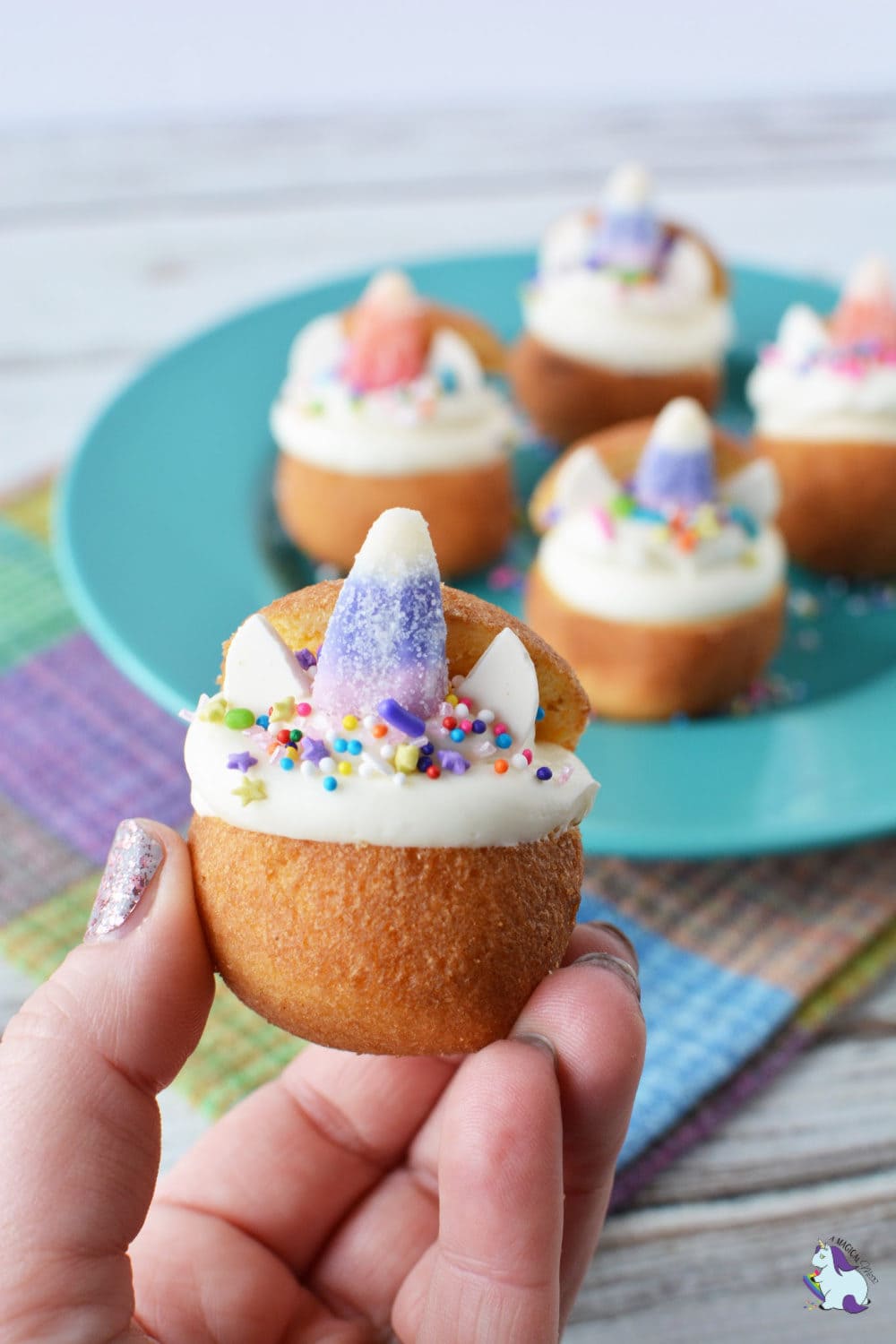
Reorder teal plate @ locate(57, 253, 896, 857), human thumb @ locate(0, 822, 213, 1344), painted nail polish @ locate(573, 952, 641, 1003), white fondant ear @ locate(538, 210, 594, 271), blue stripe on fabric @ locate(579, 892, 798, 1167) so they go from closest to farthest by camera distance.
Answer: human thumb @ locate(0, 822, 213, 1344), painted nail polish @ locate(573, 952, 641, 1003), blue stripe on fabric @ locate(579, 892, 798, 1167), teal plate @ locate(57, 253, 896, 857), white fondant ear @ locate(538, 210, 594, 271)

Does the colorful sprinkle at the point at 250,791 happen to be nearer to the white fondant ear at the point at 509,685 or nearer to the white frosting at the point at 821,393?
the white fondant ear at the point at 509,685

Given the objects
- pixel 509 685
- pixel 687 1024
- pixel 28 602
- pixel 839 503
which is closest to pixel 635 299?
pixel 839 503

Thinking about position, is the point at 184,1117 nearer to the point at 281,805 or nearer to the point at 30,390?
the point at 281,805

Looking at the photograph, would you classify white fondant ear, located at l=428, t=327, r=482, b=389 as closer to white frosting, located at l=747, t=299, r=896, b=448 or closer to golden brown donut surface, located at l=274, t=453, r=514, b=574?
golden brown donut surface, located at l=274, t=453, r=514, b=574

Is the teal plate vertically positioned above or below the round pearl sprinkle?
below

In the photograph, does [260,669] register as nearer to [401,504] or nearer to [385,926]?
[385,926]

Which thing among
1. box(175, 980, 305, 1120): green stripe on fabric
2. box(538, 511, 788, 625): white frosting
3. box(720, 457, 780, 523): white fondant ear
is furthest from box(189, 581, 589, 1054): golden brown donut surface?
box(720, 457, 780, 523): white fondant ear
